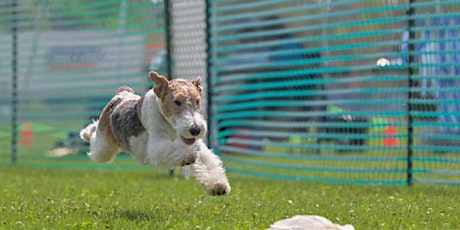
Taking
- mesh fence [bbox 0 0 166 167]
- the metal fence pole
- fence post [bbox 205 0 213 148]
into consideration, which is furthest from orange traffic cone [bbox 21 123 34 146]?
the metal fence pole

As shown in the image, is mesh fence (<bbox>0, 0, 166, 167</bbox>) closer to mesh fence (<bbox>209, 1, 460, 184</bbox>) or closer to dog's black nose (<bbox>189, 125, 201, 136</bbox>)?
mesh fence (<bbox>209, 1, 460, 184</bbox>)

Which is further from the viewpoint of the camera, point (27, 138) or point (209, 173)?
point (27, 138)

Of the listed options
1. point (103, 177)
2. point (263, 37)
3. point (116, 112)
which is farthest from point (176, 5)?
point (116, 112)

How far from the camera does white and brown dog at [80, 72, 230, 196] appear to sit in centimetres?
600

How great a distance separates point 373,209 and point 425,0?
321cm

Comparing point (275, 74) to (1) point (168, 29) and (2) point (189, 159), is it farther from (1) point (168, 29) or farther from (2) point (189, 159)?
(2) point (189, 159)

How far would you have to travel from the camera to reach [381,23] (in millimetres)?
9586

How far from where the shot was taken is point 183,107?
19.9 ft

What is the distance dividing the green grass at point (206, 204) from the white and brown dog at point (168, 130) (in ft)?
1.28

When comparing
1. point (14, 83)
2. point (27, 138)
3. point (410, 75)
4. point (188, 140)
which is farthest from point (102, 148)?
point (27, 138)

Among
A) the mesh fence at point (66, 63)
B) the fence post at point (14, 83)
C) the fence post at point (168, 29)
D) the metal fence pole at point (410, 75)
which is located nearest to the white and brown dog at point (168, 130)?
the metal fence pole at point (410, 75)

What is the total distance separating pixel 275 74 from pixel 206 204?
3.50 meters

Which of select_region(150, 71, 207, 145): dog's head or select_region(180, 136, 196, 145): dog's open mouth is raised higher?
select_region(150, 71, 207, 145): dog's head

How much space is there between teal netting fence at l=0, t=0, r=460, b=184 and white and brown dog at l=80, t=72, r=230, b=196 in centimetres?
344
